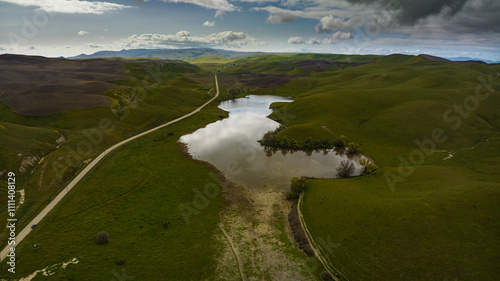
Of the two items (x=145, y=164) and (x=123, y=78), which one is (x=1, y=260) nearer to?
(x=145, y=164)

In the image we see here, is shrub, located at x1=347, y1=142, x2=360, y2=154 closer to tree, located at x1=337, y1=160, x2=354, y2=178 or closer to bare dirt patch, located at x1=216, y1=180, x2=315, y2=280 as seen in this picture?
tree, located at x1=337, y1=160, x2=354, y2=178

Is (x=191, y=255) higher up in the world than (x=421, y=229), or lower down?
lower down

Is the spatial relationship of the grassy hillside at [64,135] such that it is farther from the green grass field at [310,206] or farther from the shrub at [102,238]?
the shrub at [102,238]

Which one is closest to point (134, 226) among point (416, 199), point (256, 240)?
point (256, 240)

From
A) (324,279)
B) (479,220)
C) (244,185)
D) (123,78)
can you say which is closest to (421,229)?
(479,220)

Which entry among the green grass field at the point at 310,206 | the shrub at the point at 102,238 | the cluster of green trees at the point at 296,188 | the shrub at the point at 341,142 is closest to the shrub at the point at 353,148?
the shrub at the point at 341,142

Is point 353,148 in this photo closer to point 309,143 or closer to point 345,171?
point 309,143

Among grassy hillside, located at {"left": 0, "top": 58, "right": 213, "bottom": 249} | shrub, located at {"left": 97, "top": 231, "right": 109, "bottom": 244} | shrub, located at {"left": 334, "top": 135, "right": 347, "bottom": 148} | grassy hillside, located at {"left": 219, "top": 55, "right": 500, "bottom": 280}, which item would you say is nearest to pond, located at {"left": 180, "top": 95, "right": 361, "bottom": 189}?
shrub, located at {"left": 334, "top": 135, "right": 347, "bottom": 148}
